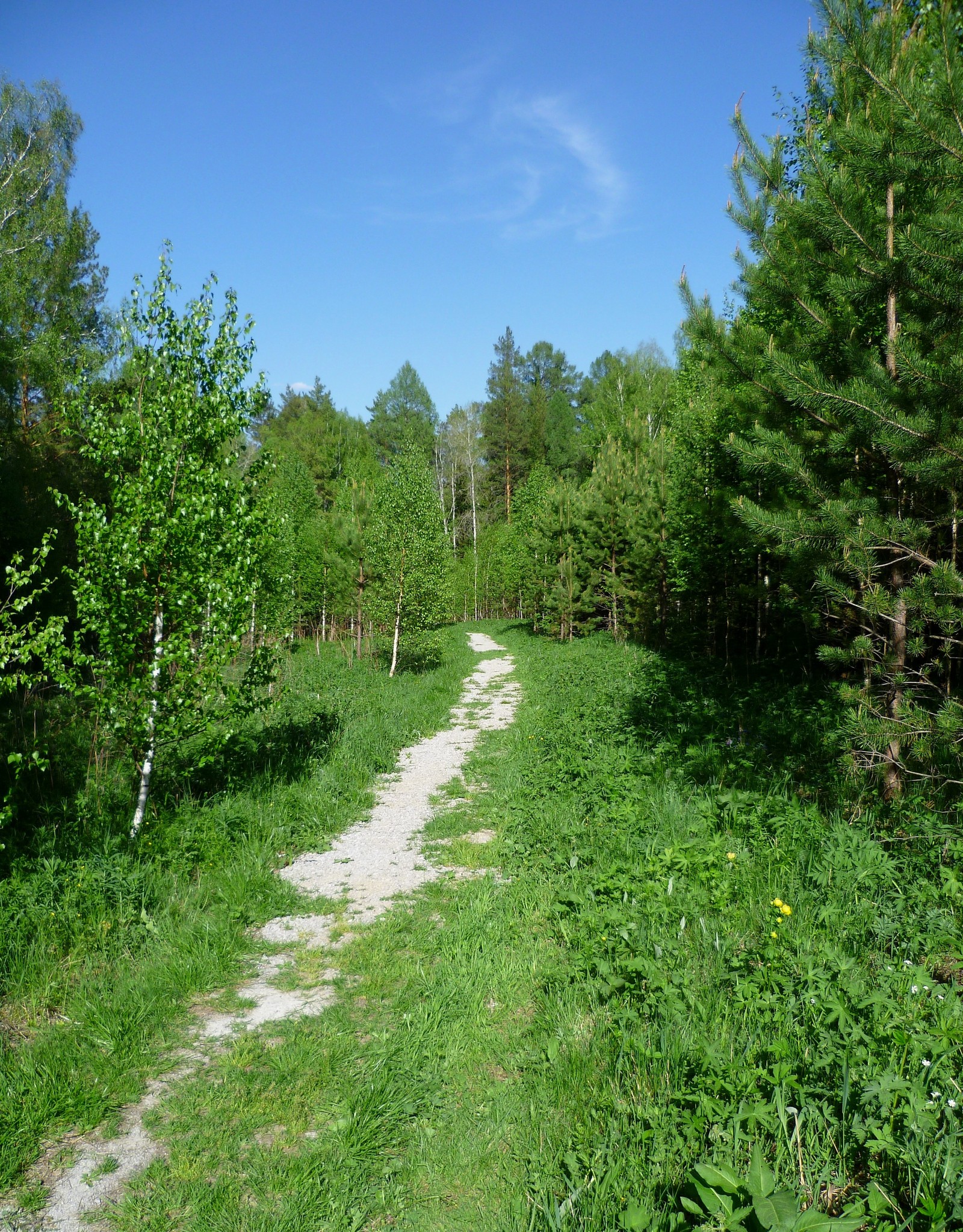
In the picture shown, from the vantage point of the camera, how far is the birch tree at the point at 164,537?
643cm

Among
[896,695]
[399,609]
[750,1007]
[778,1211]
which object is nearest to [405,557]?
[399,609]

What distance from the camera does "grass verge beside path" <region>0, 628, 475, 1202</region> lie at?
3.49 m

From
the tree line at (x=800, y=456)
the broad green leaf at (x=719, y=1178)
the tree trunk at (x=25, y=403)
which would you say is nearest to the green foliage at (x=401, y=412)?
the tree trunk at (x=25, y=403)

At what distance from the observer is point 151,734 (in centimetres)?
655

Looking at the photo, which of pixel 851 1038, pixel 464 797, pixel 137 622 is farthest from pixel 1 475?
pixel 851 1038

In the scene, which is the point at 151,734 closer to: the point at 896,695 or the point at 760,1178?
the point at 760,1178

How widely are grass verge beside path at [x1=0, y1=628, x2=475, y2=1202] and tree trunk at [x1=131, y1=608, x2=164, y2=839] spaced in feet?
0.69

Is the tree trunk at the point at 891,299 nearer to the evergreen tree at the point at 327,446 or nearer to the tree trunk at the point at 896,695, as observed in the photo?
the tree trunk at the point at 896,695

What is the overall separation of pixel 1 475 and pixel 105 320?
928 cm

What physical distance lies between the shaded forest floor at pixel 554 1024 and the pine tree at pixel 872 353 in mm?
1323

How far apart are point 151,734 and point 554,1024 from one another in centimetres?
471

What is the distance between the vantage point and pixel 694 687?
11.7 metres

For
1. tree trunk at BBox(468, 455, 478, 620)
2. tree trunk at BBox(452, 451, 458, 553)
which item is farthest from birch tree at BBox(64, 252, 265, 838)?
tree trunk at BBox(468, 455, 478, 620)

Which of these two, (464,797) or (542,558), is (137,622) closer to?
(464,797)
